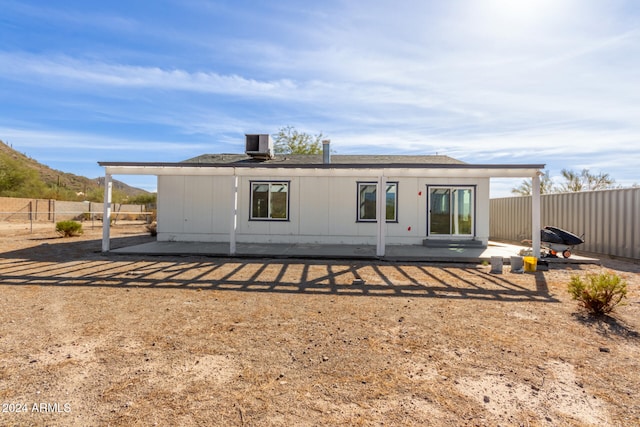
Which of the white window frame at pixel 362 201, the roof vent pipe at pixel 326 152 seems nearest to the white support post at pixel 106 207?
the roof vent pipe at pixel 326 152

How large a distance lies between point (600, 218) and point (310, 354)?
38.7ft

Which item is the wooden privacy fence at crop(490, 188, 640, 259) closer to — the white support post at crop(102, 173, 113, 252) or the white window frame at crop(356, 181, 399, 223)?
the white window frame at crop(356, 181, 399, 223)

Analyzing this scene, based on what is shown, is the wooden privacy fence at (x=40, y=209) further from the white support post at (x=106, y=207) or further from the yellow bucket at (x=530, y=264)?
the yellow bucket at (x=530, y=264)

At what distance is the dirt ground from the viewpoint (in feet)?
7.44

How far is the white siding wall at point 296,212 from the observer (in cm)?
1134

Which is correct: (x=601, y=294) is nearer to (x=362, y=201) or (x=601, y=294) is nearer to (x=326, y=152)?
(x=362, y=201)

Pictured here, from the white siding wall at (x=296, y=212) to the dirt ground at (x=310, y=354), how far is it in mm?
5289

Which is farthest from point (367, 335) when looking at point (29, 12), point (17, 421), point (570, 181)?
point (570, 181)

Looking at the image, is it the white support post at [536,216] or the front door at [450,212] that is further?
the front door at [450,212]

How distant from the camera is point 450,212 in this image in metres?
11.3

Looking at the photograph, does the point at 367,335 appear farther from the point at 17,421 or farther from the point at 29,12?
the point at 29,12

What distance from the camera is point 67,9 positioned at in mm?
8086

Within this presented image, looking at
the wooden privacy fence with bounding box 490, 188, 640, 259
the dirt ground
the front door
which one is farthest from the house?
the dirt ground

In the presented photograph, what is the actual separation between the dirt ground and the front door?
17.0ft
